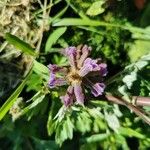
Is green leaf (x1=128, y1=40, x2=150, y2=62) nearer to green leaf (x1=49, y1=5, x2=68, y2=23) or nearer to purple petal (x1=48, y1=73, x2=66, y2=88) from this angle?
green leaf (x1=49, y1=5, x2=68, y2=23)

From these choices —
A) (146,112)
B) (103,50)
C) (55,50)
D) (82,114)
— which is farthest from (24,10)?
(146,112)

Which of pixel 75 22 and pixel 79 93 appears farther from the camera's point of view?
pixel 75 22

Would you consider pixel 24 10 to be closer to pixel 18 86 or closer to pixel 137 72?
pixel 18 86

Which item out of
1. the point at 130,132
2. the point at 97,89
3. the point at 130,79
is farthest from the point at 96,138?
the point at 97,89

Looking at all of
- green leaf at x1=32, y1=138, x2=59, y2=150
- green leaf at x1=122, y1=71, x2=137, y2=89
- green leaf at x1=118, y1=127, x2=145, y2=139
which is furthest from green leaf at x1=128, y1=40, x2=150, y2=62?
green leaf at x1=32, y1=138, x2=59, y2=150

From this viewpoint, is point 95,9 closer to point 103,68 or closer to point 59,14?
point 59,14

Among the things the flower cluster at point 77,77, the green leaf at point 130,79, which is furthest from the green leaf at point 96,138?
the flower cluster at point 77,77

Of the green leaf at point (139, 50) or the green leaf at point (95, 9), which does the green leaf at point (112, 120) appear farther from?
the green leaf at point (95, 9)
